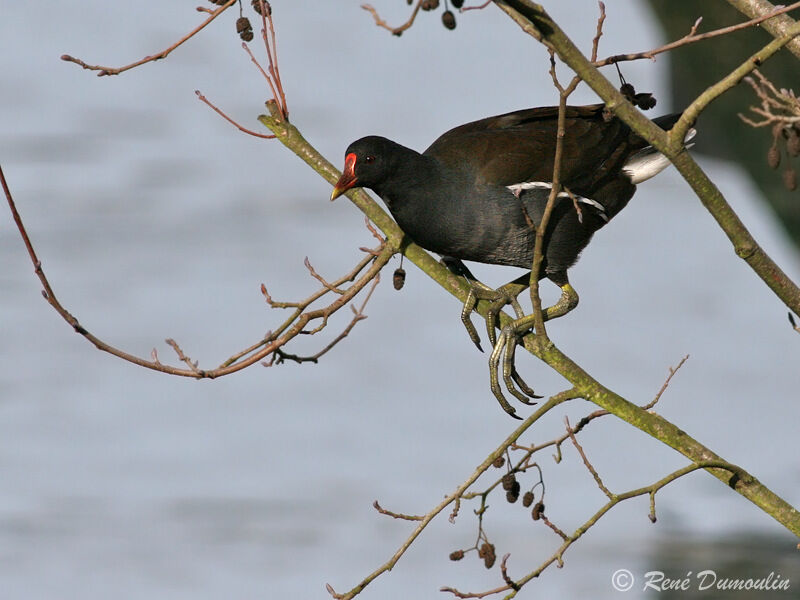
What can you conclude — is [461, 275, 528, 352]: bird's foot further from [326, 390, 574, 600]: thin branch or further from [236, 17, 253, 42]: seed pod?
[236, 17, 253, 42]: seed pod

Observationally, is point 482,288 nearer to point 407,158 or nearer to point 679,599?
point 407,158

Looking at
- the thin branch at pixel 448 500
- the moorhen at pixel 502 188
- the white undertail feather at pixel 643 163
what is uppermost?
the white undertail feather at pixel 643 163

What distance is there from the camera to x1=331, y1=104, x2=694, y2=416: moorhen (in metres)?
3.73

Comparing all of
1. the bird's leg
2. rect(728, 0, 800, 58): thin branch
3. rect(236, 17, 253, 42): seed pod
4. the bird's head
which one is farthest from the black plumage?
rect(728, 0, 800, 58): thin branch

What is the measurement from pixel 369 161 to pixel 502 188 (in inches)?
16.7

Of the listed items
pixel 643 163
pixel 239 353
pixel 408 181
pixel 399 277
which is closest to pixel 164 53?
pixel 239 353

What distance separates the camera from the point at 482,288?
3627 millimetres

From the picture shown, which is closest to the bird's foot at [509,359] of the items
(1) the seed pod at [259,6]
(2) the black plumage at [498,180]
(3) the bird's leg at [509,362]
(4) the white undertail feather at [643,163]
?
(3) the bird's leg at [509,362]

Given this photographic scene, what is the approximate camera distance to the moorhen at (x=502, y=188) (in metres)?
3.73

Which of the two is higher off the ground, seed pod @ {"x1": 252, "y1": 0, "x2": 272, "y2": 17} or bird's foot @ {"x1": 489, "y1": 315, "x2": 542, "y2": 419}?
seed pod @ {"x1": 252, "y1": 0, "x2": 272, "y2": 17}

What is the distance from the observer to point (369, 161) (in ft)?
12.4

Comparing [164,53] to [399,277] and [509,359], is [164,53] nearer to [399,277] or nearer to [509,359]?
[399,277]

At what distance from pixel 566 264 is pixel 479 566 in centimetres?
257

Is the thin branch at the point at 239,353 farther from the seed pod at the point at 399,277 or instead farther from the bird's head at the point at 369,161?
the bird's head at the point at 369,161
